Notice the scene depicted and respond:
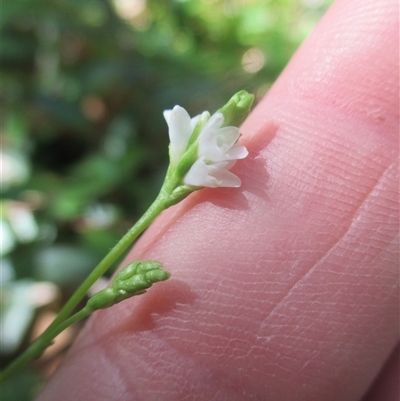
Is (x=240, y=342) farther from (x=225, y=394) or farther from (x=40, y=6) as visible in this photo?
(x=40, y=6)

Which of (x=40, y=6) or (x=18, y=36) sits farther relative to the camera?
(x=18, y=36)

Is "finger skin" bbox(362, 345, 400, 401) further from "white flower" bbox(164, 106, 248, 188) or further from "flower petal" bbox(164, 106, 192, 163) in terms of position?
"flower petal" bbox(164, 106, 192, 163)

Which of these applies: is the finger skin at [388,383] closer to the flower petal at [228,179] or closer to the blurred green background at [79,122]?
the flower petal at [228,179]

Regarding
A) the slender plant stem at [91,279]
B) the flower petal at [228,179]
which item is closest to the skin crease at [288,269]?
the flower petal at [228,179]

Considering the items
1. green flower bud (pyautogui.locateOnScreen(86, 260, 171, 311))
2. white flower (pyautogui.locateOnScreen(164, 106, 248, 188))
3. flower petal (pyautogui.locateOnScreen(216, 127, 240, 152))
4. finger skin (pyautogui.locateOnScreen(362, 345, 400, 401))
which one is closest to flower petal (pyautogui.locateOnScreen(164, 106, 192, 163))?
white flower (pyautogui.locateOnScreen(164, 106, 248, 188))

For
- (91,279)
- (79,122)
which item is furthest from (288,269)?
(79,122)

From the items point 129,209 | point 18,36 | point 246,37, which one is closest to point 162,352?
point 129,209
